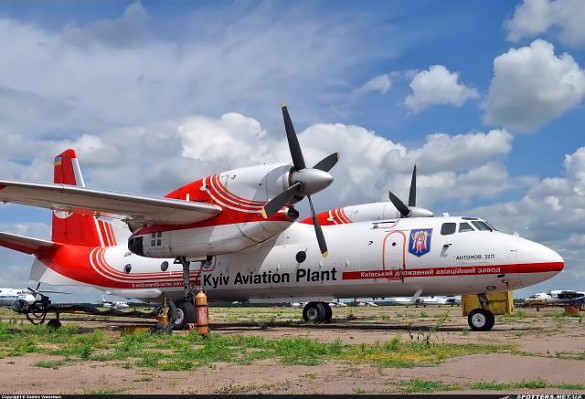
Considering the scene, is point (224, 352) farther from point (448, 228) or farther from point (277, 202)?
point (448, 228)

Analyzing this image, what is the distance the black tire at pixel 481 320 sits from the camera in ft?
63.4

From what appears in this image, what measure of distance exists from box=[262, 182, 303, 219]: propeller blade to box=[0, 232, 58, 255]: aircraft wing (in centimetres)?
1351

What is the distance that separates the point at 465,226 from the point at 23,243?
2021cm

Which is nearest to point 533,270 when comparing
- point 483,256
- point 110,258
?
point 483,256

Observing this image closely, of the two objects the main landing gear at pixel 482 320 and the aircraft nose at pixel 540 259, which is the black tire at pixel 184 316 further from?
the aircraft nose at pixel 540 259

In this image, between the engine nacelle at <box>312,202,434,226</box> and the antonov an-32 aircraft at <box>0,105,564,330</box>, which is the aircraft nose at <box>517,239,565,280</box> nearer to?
the antonov an-32 aircraft at <box>0,105,564,330</box>

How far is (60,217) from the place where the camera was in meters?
30.5

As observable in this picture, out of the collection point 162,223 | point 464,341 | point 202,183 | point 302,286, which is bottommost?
point 464,341

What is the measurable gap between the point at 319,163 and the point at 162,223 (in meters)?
6.10

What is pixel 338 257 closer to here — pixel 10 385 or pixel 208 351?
pixel 208 351

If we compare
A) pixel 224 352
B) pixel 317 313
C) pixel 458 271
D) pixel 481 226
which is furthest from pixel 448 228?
pixel 224 352

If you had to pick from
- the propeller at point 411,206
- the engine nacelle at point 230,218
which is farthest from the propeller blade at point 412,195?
the engine nacelle at point 230,218

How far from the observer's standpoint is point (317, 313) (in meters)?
25.5

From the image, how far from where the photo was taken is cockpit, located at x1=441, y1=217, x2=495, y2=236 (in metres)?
20.1
